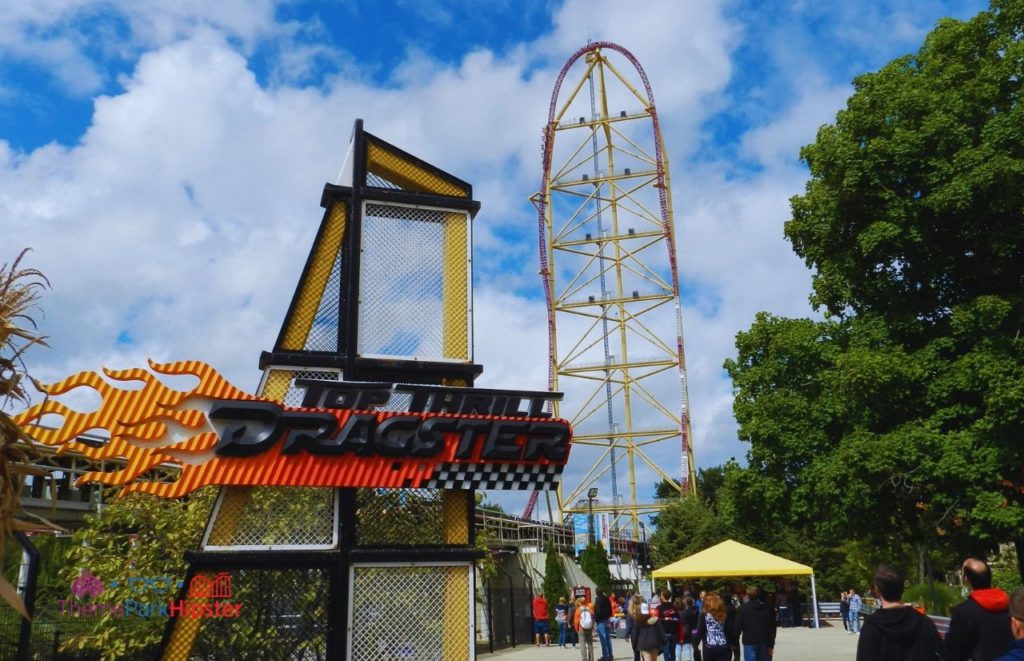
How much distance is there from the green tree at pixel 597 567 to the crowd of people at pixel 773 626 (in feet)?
10.6

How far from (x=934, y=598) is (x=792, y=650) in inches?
213

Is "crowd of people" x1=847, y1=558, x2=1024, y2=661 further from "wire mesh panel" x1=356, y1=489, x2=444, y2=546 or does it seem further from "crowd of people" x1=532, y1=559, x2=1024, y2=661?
"wire mesh panel" x1=356, y1=489, x2=444, y2=546

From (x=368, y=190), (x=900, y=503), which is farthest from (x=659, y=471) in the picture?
(x=368, y=190)

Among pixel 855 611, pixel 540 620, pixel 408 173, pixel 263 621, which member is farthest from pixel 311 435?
pixel 855 611

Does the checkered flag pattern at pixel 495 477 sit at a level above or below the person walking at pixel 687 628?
above

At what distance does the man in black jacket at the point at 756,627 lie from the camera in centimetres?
1079

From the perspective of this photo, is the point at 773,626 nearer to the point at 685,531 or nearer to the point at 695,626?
the point at 695,626

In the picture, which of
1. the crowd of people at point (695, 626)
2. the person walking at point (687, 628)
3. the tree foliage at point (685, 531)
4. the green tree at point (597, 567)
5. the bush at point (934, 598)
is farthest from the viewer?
the tree foliage at point (685, 531)

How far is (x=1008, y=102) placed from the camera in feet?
46.0

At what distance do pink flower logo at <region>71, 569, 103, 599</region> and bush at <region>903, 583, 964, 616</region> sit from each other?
62.1ft

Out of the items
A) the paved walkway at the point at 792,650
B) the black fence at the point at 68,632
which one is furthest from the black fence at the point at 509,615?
the black fence at the point at 68,632

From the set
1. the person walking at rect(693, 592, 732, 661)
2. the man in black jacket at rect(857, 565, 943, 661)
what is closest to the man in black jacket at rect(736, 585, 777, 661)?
the person walking at rect(693, 592, 732, 661)

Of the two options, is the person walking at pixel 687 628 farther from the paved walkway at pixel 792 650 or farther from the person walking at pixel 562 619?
the person walking at pixel 562 619

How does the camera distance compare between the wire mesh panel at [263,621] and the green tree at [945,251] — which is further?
the green tree at [945,251]
